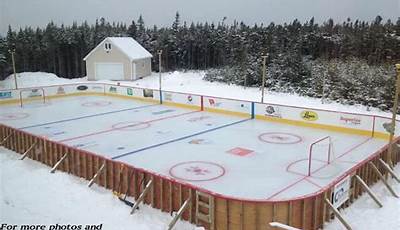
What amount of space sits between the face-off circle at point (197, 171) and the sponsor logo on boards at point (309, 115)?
19.2 ft

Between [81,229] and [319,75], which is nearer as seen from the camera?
[81,229]

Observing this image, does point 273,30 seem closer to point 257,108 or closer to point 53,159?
point 257,108

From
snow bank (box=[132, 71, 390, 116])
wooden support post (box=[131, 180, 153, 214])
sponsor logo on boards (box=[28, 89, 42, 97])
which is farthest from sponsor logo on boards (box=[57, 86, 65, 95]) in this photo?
wooden support post (box=[131, 180, 153, 214])

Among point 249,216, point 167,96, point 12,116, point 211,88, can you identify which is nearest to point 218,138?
point 249,216

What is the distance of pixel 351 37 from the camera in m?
28.7

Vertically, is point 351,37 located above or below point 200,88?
above

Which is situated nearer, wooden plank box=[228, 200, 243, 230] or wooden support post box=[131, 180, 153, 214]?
wooden plank box=[228, 200, 243, 230]

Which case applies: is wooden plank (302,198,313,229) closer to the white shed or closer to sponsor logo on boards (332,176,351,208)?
sponsor logo on boards (332,176,351,208)

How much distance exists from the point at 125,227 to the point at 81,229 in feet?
2.64

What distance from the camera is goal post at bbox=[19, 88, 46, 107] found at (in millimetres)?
19938

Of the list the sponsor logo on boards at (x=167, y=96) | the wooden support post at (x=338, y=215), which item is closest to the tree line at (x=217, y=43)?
the sponsor logo on boards at (x=167, y=96)

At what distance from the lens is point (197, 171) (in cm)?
928

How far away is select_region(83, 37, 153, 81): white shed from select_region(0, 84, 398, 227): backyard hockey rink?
1100 centimetres

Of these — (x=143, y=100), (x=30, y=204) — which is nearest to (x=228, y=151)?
(x=30, y=204)
